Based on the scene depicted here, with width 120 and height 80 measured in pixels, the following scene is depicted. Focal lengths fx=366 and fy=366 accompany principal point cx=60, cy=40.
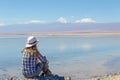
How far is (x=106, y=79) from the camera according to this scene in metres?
8.62

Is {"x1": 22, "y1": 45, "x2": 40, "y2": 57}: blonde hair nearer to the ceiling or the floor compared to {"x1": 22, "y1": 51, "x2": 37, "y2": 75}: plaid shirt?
nearer to the ceiling

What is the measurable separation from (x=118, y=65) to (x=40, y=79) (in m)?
8.25

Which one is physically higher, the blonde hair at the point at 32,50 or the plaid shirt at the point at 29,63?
the blonde hair at the point at 32,50

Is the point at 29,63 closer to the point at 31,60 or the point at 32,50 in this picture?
the point at 31,60

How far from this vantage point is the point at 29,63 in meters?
5.65

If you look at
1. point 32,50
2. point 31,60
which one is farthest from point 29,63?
point 32,50

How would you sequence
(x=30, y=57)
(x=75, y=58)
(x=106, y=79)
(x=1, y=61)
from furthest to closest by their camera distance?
(x=75, y=58), (x=1, y=61), (x=106, y=79), (x=30, y=57)

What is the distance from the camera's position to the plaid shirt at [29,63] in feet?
18.5

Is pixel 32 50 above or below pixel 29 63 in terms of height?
above

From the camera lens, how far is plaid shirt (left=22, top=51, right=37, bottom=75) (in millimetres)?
5633

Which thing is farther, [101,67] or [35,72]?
[101,67]

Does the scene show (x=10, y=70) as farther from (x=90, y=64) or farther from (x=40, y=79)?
(x=40, y=79)

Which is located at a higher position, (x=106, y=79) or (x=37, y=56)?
(x=37, y=56)

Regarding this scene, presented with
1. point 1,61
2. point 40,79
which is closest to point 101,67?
point 1,61
